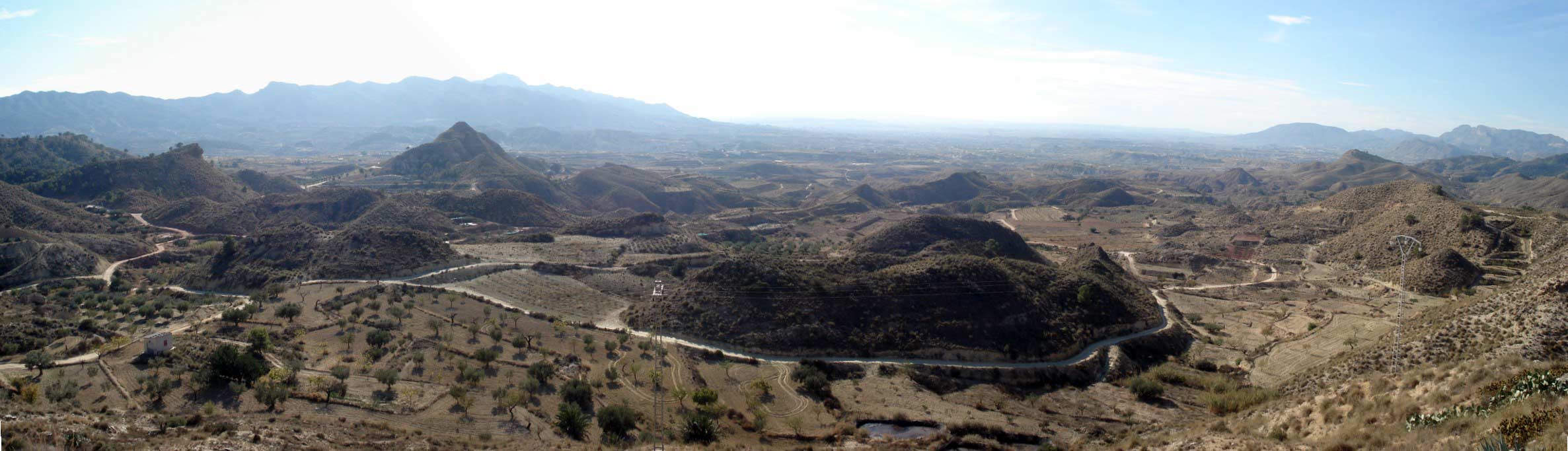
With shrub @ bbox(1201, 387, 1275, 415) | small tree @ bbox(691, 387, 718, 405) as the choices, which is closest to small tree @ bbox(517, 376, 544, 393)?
small tree @ bbox(691, 387, 718, 405)

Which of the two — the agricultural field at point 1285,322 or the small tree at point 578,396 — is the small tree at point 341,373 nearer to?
the small tree at point 578,396

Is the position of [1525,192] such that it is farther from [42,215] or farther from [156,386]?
[42,215]

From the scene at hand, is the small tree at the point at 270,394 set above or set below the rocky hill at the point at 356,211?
above

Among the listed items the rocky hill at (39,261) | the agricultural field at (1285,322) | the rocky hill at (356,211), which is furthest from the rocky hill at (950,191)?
the rocky hill at (39,261)

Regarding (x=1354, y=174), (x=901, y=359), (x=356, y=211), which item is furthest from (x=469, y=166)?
(x=1354, y=174)

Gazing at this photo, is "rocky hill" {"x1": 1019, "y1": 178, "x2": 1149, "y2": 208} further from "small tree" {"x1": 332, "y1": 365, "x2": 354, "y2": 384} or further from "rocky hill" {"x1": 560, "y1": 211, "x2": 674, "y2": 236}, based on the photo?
"small tree" {"x1": 332, "y1": 365, "x2": 354, "y2": 384}

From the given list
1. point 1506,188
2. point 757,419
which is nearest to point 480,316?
point 757,419

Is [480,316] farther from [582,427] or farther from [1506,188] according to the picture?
[1506,188]
